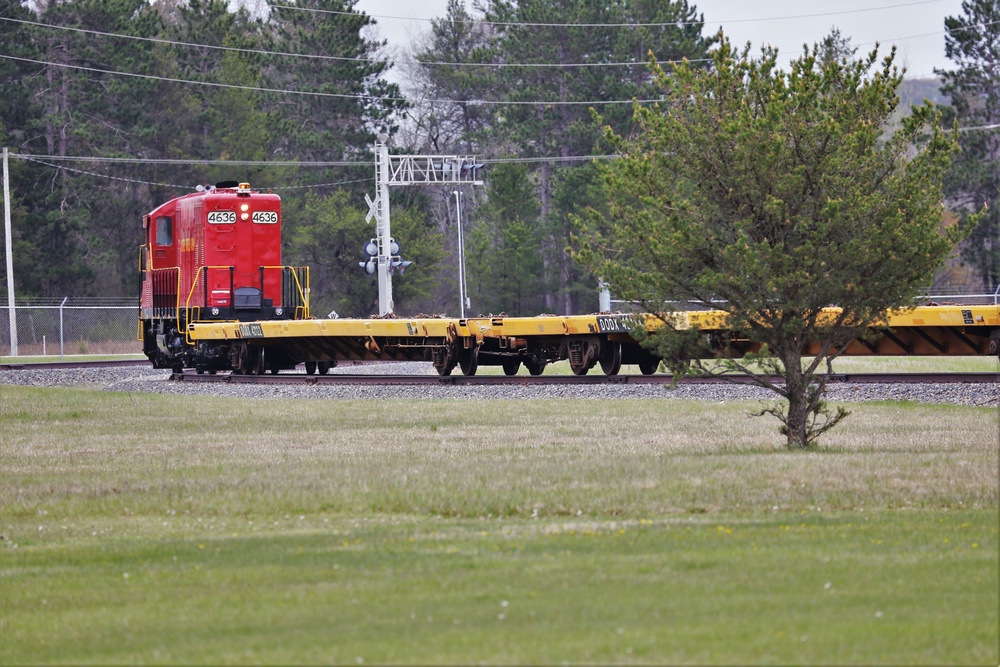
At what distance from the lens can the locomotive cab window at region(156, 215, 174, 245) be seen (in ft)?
111

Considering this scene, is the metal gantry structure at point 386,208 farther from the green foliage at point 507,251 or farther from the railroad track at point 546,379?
the railroad track at point 546,379

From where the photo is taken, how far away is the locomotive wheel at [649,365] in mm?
25016

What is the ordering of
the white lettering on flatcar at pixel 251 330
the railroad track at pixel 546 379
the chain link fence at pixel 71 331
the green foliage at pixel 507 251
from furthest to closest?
the green foliage at pixel 507 251
the chain link fence at pixel 71 331
the white lettering on flatcar at pixel 251 330
the railroad track at pixel 546 379

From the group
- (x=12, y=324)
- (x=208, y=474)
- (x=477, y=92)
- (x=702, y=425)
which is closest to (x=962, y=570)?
(x=208, y=474)

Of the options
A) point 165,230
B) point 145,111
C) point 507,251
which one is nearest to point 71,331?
point 145,111

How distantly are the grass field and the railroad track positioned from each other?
189 inches

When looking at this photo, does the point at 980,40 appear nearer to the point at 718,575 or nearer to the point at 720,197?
the point at 720,197

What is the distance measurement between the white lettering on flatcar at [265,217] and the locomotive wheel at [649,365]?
1116 centimetres

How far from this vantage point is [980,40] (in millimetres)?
60594

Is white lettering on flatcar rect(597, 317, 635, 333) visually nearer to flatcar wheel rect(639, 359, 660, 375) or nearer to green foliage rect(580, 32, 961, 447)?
flatcar wheel rect(639, 359, 660, 375)

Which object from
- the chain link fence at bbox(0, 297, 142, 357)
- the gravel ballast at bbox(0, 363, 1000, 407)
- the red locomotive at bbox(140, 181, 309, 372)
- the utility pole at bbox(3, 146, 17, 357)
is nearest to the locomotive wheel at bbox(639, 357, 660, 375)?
the gravel ballast at bbox(0, 363, 1000, 407)

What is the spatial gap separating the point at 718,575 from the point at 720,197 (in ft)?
22.4

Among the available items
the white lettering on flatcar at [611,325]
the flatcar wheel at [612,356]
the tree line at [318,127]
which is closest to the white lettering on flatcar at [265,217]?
the flatcar wheel at [612,356]

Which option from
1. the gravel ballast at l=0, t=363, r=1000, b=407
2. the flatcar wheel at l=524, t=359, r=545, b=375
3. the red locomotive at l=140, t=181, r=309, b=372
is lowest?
the gravel ballast at l=0, t=363, r=1000, b=407
